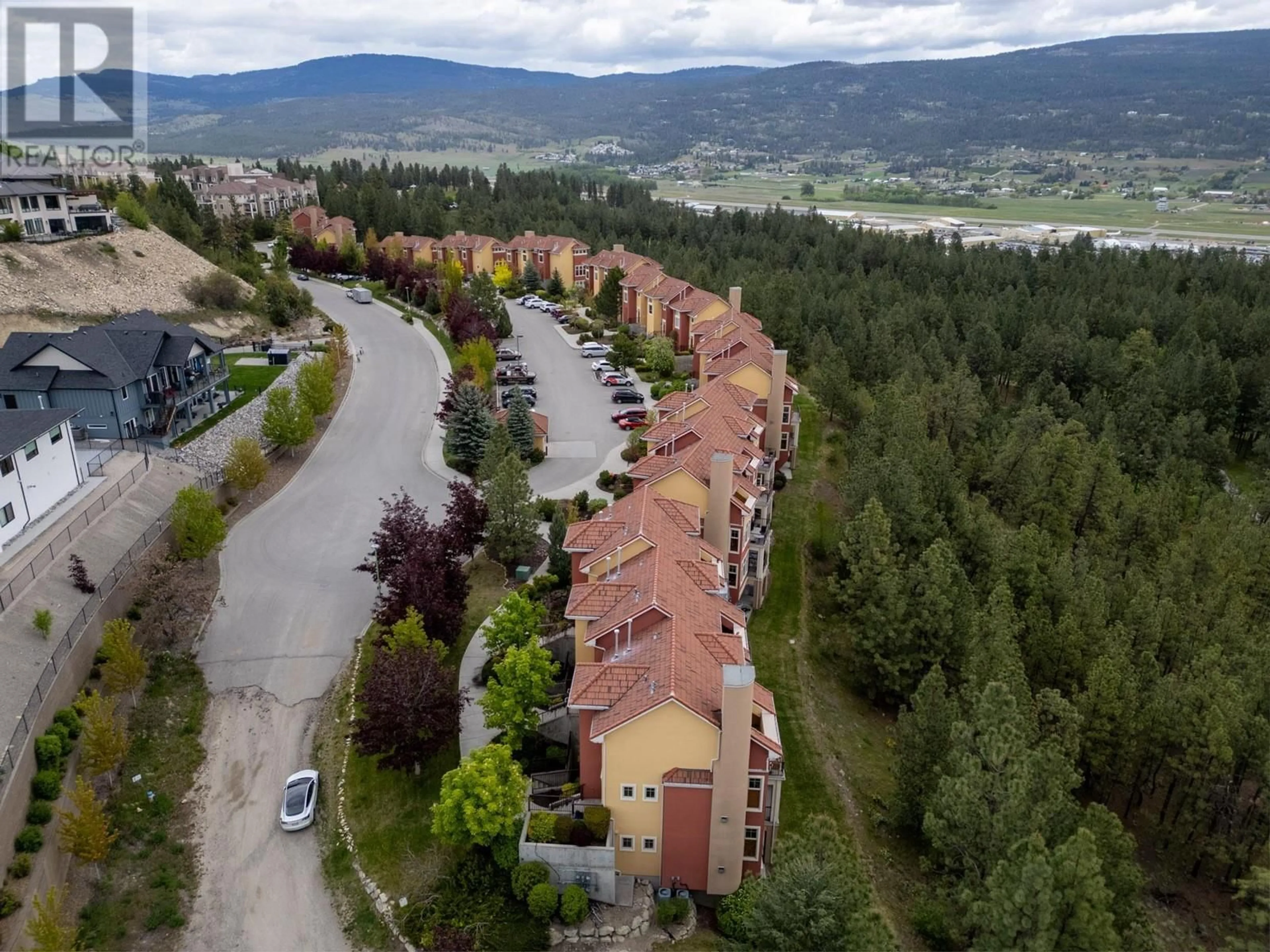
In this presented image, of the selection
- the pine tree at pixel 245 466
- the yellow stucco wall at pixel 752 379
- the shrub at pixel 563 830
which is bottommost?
the shrub at pixel 563 830

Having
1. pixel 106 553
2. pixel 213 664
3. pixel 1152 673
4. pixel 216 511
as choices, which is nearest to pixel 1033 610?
pixel 1152 673

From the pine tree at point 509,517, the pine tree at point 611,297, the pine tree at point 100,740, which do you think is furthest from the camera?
the pine tree at point 611,297

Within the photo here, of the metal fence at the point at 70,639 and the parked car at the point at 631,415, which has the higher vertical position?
the parked car at the point at 631,415

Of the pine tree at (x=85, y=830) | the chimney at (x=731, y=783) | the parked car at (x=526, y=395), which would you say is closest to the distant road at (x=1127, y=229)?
the parked car at (x=526, y=395)

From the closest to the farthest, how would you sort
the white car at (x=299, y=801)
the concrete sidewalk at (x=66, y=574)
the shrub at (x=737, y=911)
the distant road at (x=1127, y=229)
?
the shrub at (x=737, y=911)
the white car at (x=299, y=801)
the concrete sidewalk at (x=66, y=574)
the distant road at (x=1127, y=229)

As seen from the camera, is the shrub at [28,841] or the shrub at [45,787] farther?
the shrub at [45,787]

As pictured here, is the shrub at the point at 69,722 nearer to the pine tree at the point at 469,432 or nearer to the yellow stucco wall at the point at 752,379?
the pine tree at the point at 469,432

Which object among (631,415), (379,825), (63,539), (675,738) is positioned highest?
(631,415)

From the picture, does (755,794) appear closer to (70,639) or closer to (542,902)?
(542,902)

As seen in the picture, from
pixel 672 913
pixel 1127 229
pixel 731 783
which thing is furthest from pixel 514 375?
pixel 1127 229
